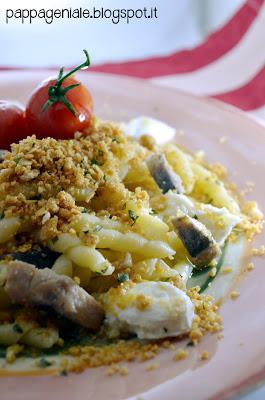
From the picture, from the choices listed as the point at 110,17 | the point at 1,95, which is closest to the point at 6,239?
the point at 1,95

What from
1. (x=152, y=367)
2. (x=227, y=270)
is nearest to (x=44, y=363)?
(x=152, y=367)

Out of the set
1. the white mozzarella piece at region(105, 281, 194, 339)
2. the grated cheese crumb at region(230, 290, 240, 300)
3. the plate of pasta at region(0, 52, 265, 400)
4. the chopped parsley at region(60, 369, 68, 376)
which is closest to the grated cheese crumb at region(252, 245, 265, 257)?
the plate of pasta at region(0, 52, 265, 400)

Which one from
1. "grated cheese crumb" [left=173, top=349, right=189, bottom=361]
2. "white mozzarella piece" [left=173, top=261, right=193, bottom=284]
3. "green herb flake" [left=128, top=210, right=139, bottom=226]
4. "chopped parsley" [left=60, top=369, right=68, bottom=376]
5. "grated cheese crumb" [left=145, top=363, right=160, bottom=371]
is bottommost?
"chopped parsley" [left=60, top=369, right=68, bottom=376]

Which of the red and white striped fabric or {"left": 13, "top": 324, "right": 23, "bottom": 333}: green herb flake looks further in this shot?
the red and white striped fabric

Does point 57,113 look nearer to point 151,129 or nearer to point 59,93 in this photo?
point 59,93

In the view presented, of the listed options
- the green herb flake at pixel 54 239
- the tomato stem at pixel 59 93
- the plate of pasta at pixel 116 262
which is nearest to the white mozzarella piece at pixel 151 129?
the plate of pasta at pixel 116 262

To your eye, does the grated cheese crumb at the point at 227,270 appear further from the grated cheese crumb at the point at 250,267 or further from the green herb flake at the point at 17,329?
the green herb flake at the point at 17,329

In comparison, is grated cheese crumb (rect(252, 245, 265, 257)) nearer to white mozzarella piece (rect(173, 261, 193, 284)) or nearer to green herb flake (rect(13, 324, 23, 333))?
white mozzarella piece (rect(173, 261, 193, 284))
